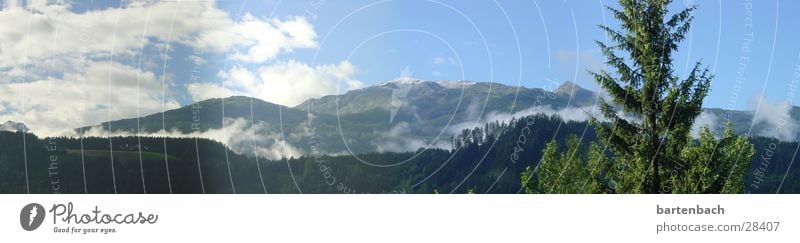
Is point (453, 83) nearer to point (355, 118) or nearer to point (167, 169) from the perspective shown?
point (355, 118)

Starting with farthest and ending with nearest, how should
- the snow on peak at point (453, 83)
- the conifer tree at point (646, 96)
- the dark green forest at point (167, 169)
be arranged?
1. the snow on peak at point (453, 83)
2. the dark green forest at point (167, 169)
3. the conifer tree at point (646, 96)

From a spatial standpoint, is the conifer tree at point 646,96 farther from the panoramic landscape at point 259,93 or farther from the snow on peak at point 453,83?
the snow on peak at point 453,83

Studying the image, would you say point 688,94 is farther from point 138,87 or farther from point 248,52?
point 138,87

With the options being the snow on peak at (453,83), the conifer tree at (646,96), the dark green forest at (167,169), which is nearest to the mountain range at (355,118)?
the snow on peak at (453,83)

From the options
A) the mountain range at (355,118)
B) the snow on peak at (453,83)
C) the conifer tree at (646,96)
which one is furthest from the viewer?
the snow on peak at (453,83)

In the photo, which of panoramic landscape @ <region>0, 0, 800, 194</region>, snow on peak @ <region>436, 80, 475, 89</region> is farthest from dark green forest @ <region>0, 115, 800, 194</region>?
snow on peak @ <region>436, 80, 475, 89</region>

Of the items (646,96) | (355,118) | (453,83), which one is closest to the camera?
(646,96)

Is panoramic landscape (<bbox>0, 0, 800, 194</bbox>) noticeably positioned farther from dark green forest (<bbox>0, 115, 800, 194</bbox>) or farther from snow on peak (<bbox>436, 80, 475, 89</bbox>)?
snow on peak (<bbox>436, 80, 475, 89</bbox>)

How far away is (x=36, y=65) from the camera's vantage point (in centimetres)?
1445

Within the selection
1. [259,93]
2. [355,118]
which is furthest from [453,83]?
[259,93]

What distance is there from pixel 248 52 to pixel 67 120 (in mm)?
3593

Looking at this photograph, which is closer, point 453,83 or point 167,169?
point 167,169

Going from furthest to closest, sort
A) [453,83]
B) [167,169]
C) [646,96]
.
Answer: [453,83]
[646,96]
[167,169]
